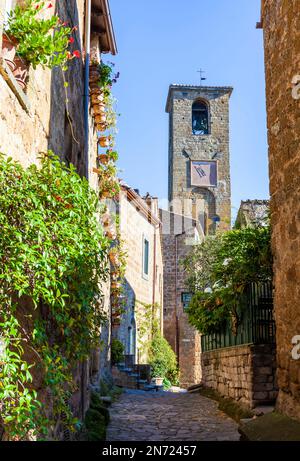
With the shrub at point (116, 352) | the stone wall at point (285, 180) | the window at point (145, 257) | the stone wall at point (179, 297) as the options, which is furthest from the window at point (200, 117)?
the stone wall at point (285, 180)

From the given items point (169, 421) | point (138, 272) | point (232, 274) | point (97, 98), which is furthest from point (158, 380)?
point (97, 98)

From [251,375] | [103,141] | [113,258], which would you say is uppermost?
[103,141]

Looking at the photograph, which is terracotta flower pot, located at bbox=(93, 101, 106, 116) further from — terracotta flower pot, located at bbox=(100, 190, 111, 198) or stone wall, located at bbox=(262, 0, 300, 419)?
stone wall, located at bbox=(262, 0, 300, 419)

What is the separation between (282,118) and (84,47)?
15.0 feet

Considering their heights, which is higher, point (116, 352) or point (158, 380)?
point (116, 352)

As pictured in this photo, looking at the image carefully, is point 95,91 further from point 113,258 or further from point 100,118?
point 113,258

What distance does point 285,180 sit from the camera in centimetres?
520

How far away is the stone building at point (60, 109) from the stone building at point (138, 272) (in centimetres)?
609

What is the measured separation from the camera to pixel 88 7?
348 inches

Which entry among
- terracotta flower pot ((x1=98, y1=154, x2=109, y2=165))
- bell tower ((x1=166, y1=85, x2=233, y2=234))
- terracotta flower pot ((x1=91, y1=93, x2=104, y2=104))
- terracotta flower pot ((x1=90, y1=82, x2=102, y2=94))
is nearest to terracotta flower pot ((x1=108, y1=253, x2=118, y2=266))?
terracotta flower pot ((x1=98, y1=154, x2=109, y2=165))

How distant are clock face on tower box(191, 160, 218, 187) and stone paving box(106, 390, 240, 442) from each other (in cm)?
2922

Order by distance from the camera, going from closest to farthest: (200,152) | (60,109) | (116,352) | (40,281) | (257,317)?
(40,281)
(60,109)
(257,317)
(116,352)
(200,152)

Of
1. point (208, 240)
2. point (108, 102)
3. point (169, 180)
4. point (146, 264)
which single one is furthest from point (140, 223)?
point (169, 180)

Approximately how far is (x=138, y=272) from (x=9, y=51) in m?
15.0
